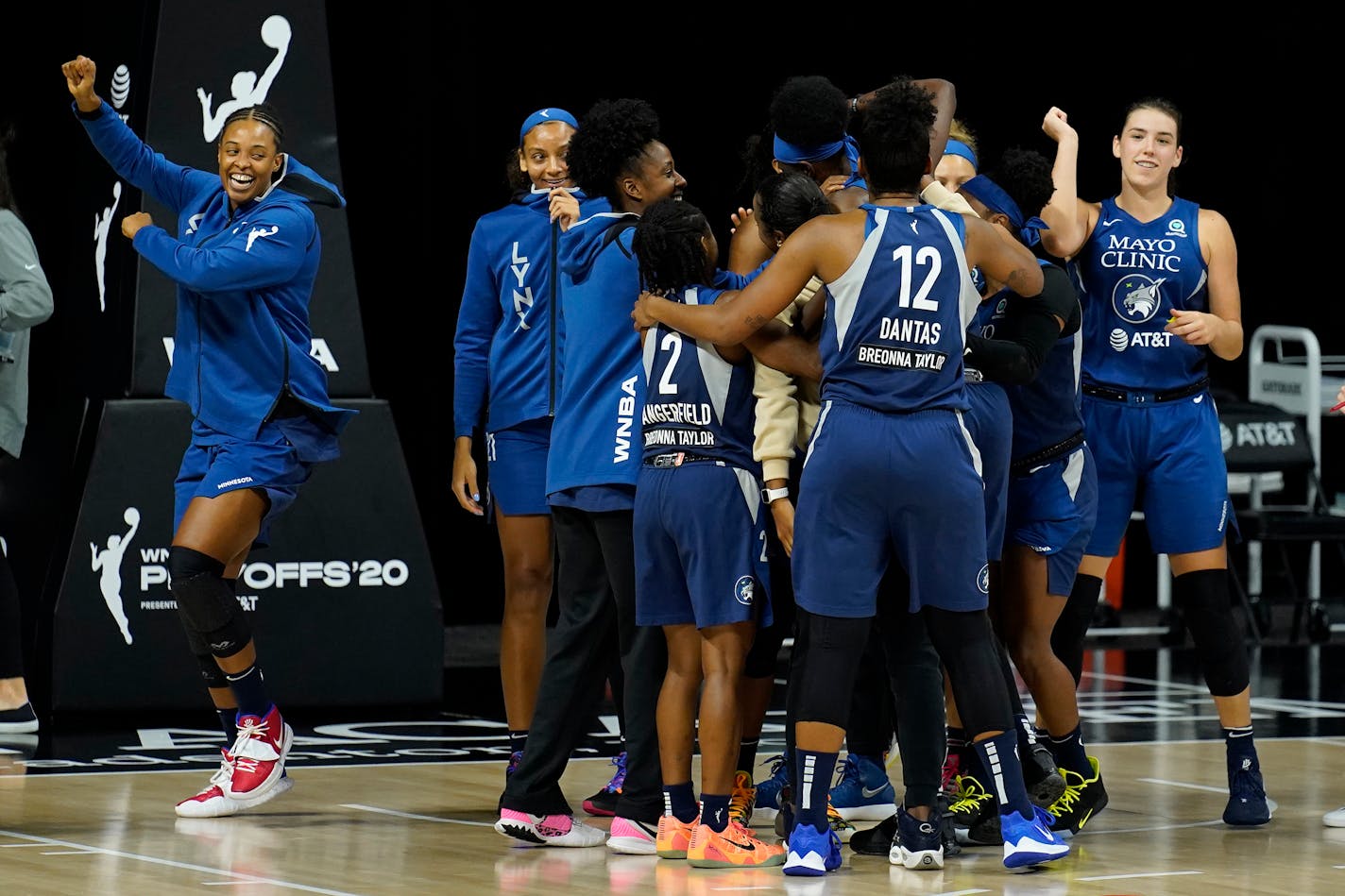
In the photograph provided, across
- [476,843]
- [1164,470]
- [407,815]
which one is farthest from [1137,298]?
[407,815]

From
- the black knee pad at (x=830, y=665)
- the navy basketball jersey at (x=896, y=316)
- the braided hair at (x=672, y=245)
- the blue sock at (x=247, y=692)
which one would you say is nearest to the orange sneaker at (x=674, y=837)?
the black knee pad at (x=830, y=665)

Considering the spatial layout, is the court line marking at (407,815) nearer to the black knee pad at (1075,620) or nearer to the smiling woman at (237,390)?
the smiling woman at (237,390)

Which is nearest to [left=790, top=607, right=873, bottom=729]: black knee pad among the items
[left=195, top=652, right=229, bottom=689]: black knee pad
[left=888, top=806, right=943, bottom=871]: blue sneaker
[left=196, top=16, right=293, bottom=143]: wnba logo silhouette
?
[left=888, top=806, right=943, bottom=871]: blue sneaker

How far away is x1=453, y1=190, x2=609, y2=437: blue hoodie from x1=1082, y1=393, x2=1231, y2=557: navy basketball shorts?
1.41 meters

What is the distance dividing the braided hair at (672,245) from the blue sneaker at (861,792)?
144 cm

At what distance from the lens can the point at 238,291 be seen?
541 centimetres

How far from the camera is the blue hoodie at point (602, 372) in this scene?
4820mm

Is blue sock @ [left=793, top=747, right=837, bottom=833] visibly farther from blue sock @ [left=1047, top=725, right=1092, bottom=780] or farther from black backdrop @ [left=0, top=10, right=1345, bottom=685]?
black backdrop @ [left=0, top=10, right=1345, bottom=685]

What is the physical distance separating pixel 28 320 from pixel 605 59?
4016 millimetres

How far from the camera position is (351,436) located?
7.29m

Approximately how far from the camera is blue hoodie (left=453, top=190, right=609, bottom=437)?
543 centimetres

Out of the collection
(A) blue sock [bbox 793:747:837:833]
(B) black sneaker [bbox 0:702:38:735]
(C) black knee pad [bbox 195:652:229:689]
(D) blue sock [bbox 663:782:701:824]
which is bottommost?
(B) black sneaker [bbox 0:702:38:735]

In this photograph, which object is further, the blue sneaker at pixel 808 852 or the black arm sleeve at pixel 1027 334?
the black arm sleeve at pixel 1027 334

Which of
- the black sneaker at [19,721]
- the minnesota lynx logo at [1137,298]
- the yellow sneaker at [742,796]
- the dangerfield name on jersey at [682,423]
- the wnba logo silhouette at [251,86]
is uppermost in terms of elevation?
the wnba logo silhouette at [251,86]
